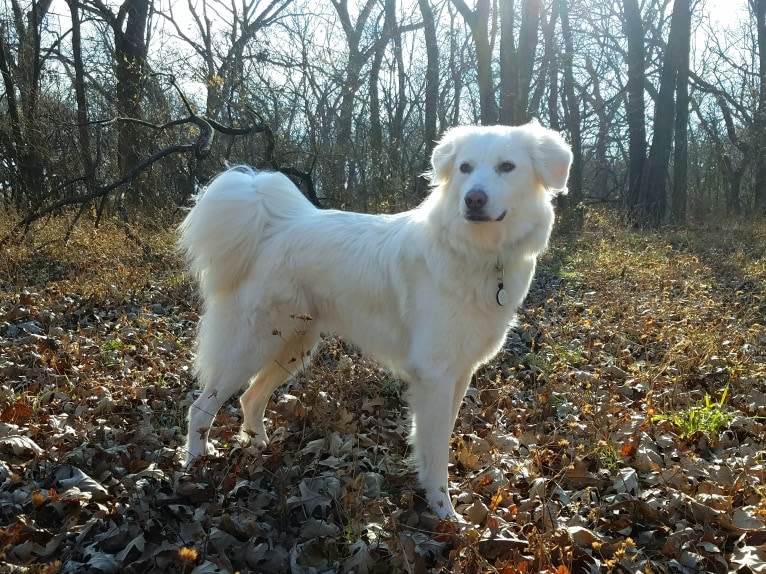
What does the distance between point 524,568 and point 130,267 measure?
7004 mm

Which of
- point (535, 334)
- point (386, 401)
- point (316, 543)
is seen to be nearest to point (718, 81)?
point (535, 334)

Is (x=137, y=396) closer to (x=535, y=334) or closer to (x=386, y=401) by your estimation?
(x=386, y=401)

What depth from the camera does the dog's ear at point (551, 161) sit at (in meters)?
3.24

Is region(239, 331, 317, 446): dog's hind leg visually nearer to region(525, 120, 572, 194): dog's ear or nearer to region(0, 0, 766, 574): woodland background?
region(0, 0, 766, 574): woodland background

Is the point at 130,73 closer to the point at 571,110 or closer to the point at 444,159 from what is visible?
the point at 444,159

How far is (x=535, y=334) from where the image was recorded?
576 cm

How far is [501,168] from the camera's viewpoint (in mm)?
3148

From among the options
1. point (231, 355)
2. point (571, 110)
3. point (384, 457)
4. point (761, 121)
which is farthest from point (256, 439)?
Answer: point (761, 121)

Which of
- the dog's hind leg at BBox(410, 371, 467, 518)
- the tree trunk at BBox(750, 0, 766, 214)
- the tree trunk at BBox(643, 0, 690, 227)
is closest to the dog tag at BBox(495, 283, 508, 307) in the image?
the dog's hind leg at BBox(410, 371, 467, 518)

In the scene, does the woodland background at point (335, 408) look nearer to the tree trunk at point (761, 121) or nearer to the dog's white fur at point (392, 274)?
the dog's white fur at point (392, 274)

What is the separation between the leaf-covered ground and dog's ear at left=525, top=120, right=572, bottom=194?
151cm

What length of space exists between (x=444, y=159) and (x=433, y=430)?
1.51 metres

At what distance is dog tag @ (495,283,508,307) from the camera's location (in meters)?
3.09

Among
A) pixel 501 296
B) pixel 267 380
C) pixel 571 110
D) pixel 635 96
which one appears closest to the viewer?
pixel 501 296
